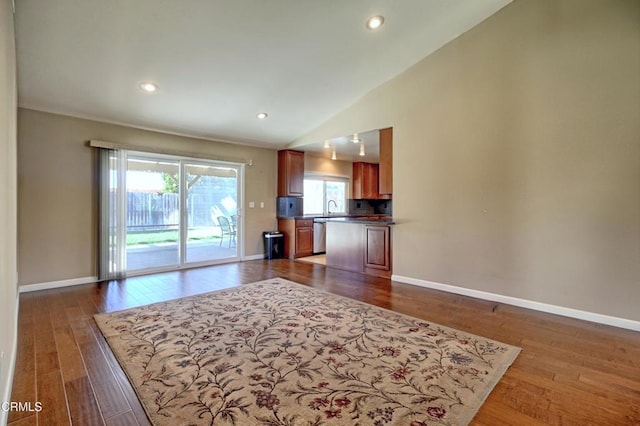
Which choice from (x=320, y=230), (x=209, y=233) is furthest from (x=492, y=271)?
(x=209, y=233)

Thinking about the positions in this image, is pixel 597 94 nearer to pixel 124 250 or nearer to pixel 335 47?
pixel 335 47

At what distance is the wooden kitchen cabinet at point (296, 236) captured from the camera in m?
6.53

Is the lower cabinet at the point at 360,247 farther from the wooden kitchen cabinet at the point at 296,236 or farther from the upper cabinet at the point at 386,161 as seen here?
the wooden kitchen cabinet at the point at 296,236

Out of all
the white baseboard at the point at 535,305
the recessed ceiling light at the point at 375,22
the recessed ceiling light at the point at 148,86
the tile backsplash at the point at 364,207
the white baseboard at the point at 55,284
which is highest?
the recessed ceiling light at the point at 375,22

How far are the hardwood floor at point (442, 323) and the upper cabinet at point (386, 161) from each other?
154 centimetres

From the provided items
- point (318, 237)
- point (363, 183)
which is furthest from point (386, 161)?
point (363, 183)

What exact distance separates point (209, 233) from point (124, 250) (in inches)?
58.9

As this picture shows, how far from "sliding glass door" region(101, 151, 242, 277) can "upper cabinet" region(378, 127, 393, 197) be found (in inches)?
119

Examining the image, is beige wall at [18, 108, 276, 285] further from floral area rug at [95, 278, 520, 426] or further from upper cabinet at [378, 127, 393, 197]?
upper cabinet at [378, 127, 393, 197]

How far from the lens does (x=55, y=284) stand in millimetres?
4117

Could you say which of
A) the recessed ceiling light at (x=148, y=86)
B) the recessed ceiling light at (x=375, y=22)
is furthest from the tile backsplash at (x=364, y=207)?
the recessed ceiling light at (x=148, y=86)

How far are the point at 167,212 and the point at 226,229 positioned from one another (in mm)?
1198

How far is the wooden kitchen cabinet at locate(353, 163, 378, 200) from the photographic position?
834 cm

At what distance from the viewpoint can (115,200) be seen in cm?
455
